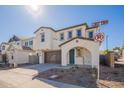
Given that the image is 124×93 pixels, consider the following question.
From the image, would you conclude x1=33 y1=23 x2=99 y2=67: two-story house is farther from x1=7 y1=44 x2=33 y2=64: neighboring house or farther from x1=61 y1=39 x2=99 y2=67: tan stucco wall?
x1=7 y1=44 x2=33 y2=64: neighboring house

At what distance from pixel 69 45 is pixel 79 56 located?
1.92 meters

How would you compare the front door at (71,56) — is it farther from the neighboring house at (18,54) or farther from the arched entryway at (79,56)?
the neighboring house at (18,54)

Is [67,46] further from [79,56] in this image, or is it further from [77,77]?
[77,77]

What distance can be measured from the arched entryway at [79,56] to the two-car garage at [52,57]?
2666 millimetres

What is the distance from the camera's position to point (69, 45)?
1220 cm

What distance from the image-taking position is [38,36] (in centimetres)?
1672

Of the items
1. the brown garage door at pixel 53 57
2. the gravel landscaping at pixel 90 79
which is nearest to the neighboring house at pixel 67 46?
the brown garage door at pixel 53 57

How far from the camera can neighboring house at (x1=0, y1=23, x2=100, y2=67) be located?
11387 millimetres

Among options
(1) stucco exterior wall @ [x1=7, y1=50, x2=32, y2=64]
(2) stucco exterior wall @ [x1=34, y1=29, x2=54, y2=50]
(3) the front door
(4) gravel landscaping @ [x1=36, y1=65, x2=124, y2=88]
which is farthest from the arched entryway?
(1) stucco exterior wall @ [x1=7, y1=50, x2=32, y2=64]

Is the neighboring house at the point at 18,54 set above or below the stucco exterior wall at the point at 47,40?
below

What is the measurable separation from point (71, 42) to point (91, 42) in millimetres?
2189

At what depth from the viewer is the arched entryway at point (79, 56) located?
12531 mm

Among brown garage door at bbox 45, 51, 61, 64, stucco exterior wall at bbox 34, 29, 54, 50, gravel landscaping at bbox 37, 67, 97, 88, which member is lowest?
gravel landscaping at bbox 37, 67, 97, 88
